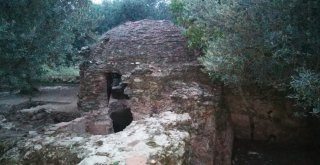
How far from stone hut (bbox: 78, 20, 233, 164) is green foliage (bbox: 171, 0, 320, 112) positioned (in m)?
1.54

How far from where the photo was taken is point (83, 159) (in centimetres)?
558

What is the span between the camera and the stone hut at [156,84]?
846 cm

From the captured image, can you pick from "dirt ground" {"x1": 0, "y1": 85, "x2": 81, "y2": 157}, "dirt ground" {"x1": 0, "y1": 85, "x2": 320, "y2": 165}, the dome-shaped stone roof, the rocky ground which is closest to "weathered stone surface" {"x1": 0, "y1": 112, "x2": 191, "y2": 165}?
the rocky ground

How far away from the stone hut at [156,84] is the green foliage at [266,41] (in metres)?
1.54

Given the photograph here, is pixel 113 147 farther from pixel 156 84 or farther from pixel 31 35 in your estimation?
pixel 156 84

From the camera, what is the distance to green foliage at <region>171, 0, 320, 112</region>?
484 cm

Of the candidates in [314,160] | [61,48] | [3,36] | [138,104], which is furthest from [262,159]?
[3,36]

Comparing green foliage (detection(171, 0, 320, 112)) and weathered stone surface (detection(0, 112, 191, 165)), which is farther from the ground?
green foliage (detection(171, 0, 320, 112))

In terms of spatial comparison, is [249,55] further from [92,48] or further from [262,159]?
[92,48]

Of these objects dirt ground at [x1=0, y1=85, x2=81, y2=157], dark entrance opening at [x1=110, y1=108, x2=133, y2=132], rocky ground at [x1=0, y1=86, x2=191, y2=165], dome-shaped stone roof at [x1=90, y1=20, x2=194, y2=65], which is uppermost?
dome-shaped stone roof at [x1=90, y1=20, x2=194, y2=65]

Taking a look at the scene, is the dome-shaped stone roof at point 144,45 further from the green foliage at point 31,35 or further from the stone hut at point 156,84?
the green foliage at point 31,35

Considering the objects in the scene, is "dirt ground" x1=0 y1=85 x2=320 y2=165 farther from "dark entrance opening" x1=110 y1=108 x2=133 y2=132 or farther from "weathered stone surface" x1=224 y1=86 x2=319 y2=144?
"dark entrance opening" x1=110 y1=108 x2=133 y2=132

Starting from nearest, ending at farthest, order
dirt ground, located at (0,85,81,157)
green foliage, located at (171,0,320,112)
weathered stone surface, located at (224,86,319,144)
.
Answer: green foliage, located at (171,0,320,112), dirt ground, located at (0,85,81,157), weathered stone surface, located at (224,86,319,144)

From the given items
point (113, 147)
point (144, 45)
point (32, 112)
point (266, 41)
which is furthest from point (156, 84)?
point (32, 112)
